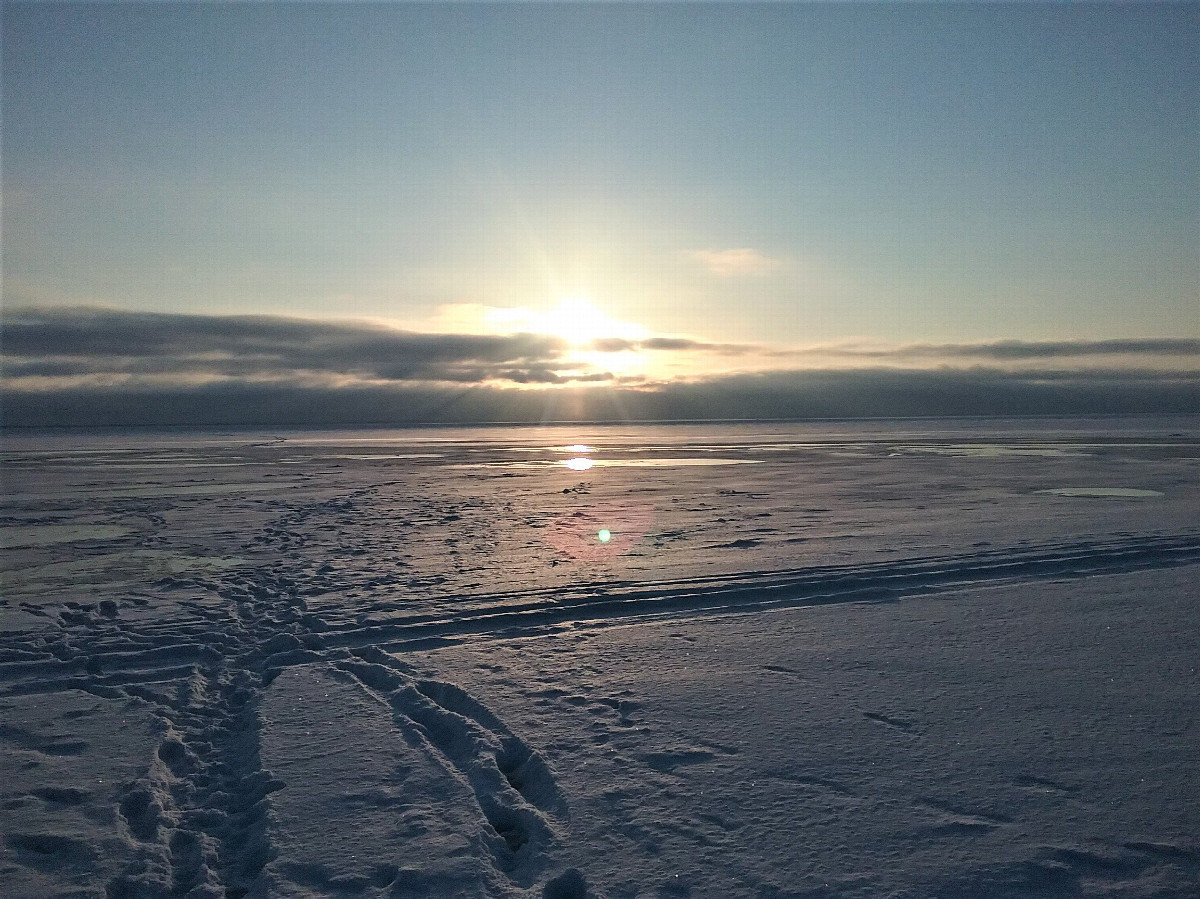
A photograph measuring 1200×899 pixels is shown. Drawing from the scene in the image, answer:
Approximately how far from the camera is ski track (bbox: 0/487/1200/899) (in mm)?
3682

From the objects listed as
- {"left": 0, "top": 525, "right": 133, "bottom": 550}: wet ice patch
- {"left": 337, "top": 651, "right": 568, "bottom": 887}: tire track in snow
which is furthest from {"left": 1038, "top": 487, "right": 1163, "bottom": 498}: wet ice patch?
{"left": 0, "top": 525, "right": 133, "bottom": 550}: wet ice patch

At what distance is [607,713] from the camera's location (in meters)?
5.09

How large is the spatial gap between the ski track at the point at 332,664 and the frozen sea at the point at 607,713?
3 cm

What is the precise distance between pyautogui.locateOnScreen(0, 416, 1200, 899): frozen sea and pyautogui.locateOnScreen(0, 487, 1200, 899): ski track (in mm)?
26

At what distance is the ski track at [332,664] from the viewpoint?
368 cm

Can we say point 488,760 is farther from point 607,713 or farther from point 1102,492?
point 1102,492

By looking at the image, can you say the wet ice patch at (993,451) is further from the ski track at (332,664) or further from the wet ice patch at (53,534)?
the wet ice patch at (53,534)

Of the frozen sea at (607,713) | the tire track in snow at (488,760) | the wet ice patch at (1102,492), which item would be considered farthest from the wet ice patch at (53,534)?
the wet ice patch at (1102,492)

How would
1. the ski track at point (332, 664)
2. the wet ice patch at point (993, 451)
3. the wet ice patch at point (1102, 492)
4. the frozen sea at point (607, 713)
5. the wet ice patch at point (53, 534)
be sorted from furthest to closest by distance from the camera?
the wet ice patch at point (993, 451), the wet ice patch at point (1102, 492), the wet ice patch at point (53, 534), the ski track at point (332, 664), the frozen sea at point (607, 713)

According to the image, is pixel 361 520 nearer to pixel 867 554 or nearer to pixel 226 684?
pixel 226 684

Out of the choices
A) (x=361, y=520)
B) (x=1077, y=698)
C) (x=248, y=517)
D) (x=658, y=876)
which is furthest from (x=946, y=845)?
(x=248, y=517)

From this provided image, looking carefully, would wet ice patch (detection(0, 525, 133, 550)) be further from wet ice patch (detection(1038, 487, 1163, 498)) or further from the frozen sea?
wet ice patch (detection(1038, 487, 1163, 498))

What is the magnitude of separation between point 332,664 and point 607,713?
2.50m

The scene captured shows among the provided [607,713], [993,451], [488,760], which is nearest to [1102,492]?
[993,451]
